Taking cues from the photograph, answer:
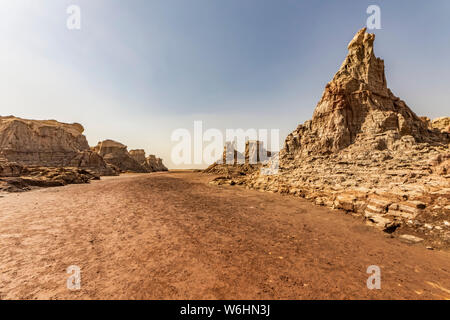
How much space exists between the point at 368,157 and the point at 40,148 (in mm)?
55159

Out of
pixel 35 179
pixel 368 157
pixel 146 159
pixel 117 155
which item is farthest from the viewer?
pixel 146 159

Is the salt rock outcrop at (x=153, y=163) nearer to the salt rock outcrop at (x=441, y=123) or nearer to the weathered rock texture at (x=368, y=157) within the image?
the weathered rock texture at (x=368, y=157)

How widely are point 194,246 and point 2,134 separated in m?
51.8

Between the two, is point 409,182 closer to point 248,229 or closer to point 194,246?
point 248,229

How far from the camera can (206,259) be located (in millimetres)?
4418

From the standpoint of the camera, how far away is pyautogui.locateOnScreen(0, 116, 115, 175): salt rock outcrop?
3262cm

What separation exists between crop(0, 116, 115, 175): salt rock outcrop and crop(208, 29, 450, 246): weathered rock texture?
39899 millimetres

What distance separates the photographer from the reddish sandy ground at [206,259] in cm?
329

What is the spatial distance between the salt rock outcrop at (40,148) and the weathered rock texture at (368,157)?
39899 millimetres

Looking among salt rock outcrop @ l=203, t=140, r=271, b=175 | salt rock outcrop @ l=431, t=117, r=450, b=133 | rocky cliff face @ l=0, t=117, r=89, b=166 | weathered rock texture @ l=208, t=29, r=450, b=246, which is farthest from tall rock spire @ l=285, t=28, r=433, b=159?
rocky cliff face @ l=0, t=117, r=89, b=166

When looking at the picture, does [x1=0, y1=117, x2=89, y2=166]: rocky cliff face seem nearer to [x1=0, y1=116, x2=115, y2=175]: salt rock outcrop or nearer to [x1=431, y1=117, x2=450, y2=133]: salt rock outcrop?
[x1=0, y1=116, x2=115, y2=175]: salt rock outcrop

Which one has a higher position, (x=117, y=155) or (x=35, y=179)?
(x=117, y=155)

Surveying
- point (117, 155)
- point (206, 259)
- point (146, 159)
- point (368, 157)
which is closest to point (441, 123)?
point (368, 157)

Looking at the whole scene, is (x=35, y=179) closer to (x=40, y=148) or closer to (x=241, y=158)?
(x=40, y=148)
